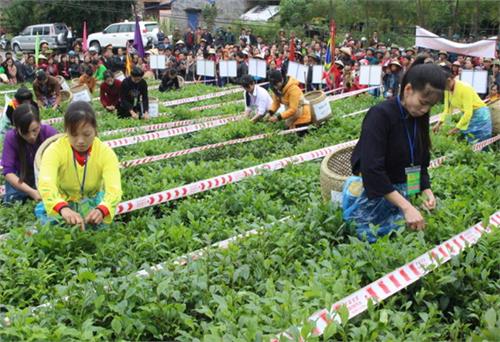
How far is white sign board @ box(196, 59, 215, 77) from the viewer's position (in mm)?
19453

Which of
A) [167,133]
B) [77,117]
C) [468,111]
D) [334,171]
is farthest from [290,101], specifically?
[77,117]

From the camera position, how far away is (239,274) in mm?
3902

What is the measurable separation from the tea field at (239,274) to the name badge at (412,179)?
0.27 m

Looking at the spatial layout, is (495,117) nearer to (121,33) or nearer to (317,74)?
(317,74)

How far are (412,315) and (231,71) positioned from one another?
1553 centimetres

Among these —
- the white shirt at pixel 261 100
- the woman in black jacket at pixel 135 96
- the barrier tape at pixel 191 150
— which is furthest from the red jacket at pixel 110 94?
the barrier tape at pixel 191 150

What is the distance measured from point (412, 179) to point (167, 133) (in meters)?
5.79

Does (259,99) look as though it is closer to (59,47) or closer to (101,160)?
(101,160)

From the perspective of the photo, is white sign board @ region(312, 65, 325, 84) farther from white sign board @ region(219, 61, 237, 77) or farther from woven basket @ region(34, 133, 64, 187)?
woven basket @ region(34, 133, 64, 187)

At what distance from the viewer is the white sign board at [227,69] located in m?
18.4

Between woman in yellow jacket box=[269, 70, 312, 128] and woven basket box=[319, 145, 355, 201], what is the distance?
11.5 feet

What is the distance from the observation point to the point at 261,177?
659cm

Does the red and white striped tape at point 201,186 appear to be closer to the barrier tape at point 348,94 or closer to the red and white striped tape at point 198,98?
the barrier tape at point 348,94

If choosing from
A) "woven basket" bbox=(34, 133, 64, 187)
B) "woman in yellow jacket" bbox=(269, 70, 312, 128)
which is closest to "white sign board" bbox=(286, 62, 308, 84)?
"woman in yellow jacket" bbox=(269, 70, 312, 128)
